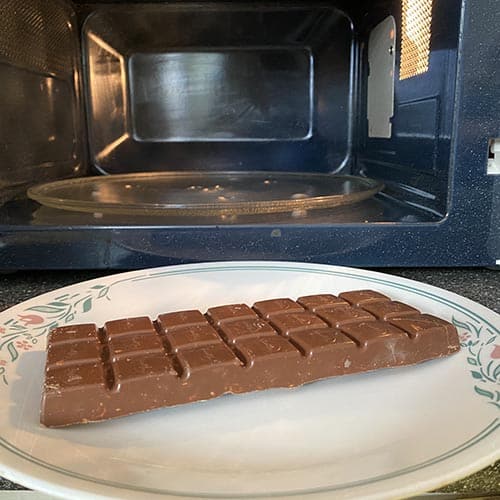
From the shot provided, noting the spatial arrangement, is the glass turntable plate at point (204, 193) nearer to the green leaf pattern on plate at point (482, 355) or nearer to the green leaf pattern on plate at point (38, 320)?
the green leaf pattern on plate at point (38, 320)

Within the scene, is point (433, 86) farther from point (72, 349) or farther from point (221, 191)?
point (72, 349)

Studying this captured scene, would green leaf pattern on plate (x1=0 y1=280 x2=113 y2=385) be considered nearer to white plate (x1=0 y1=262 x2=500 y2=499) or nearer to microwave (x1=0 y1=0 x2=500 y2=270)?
white plate (x1=0 y1=262 x2=500 y2=499)

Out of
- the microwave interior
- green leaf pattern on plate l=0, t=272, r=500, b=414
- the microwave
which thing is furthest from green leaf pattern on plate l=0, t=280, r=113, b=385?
the microwave interior

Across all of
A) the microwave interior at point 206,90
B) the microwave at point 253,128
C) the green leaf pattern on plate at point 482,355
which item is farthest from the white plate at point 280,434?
the microwave interior at point 206,90

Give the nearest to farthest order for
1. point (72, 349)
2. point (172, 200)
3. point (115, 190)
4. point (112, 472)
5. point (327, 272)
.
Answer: point (112, 472), point (72, 349), point (327, 272), point (172, 200), point (115, 190)

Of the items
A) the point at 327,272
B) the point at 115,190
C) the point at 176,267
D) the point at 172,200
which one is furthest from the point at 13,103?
the point at 327,272

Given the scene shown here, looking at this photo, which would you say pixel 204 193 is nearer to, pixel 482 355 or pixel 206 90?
pixel 206 90

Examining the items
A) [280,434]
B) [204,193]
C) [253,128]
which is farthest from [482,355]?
[253,128]
